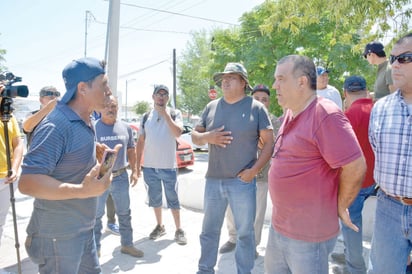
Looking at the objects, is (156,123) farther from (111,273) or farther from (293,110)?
(293,110)

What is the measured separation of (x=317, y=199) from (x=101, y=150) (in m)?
1.44

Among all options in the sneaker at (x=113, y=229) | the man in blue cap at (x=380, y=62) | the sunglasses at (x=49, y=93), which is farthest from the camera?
the sneaker at (x=113, y=229)

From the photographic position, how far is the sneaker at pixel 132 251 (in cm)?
375

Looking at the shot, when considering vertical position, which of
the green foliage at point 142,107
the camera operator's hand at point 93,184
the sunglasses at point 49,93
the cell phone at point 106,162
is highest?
the green foliage at point 142,107

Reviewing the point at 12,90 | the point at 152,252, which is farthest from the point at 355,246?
the point at 12,90

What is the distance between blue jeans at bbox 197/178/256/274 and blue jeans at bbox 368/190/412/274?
3.64 feet

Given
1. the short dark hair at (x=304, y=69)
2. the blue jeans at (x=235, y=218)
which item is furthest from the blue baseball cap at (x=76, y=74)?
the blue jeans at (x=235, y=218)

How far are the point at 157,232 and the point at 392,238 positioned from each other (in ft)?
9.92

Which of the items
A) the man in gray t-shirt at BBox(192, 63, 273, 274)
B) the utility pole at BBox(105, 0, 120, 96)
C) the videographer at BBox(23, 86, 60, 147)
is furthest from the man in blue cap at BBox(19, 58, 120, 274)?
the utility pole at BBox(105, 0, 120, 96)

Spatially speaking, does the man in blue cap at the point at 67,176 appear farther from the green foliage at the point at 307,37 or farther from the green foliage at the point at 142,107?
the green foliage at the point at 142,107

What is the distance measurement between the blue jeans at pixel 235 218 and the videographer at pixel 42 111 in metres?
1.86

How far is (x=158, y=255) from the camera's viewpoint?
3816mm

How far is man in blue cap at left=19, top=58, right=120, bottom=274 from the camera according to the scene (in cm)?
165

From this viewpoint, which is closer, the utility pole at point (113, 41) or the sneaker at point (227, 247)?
the sneaker at point (227, 247)
